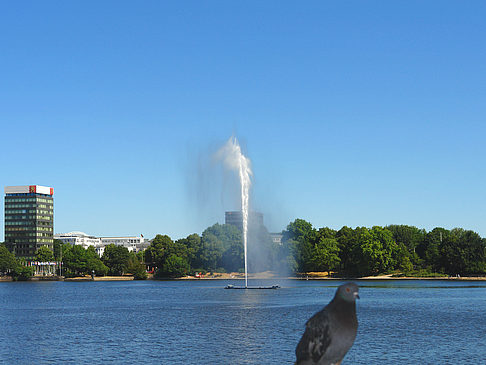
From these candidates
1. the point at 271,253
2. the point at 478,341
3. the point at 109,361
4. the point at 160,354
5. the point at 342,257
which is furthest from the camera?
the point at 342,257

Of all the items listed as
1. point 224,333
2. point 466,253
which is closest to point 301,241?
point 466,253

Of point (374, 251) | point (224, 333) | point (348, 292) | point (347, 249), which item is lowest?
point (224, 333)

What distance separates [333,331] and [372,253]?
156679mm

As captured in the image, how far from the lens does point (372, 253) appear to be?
6476 inches

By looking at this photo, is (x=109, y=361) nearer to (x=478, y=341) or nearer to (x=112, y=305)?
(x=478, y=341)

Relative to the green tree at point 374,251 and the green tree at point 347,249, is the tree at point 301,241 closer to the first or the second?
the green tree at point 347,249

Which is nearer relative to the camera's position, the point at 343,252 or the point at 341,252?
the point at 343,252

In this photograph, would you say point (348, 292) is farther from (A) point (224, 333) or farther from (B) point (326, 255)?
(B) point (326, 255)

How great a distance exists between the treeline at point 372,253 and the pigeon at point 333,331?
150 m

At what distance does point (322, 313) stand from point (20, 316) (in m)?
74.9

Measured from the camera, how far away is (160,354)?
43438mm

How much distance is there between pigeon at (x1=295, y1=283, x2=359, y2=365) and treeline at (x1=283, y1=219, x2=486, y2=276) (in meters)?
150

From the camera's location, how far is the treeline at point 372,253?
15525 cm

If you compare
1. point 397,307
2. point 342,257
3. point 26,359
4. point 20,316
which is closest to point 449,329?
point 397,307
